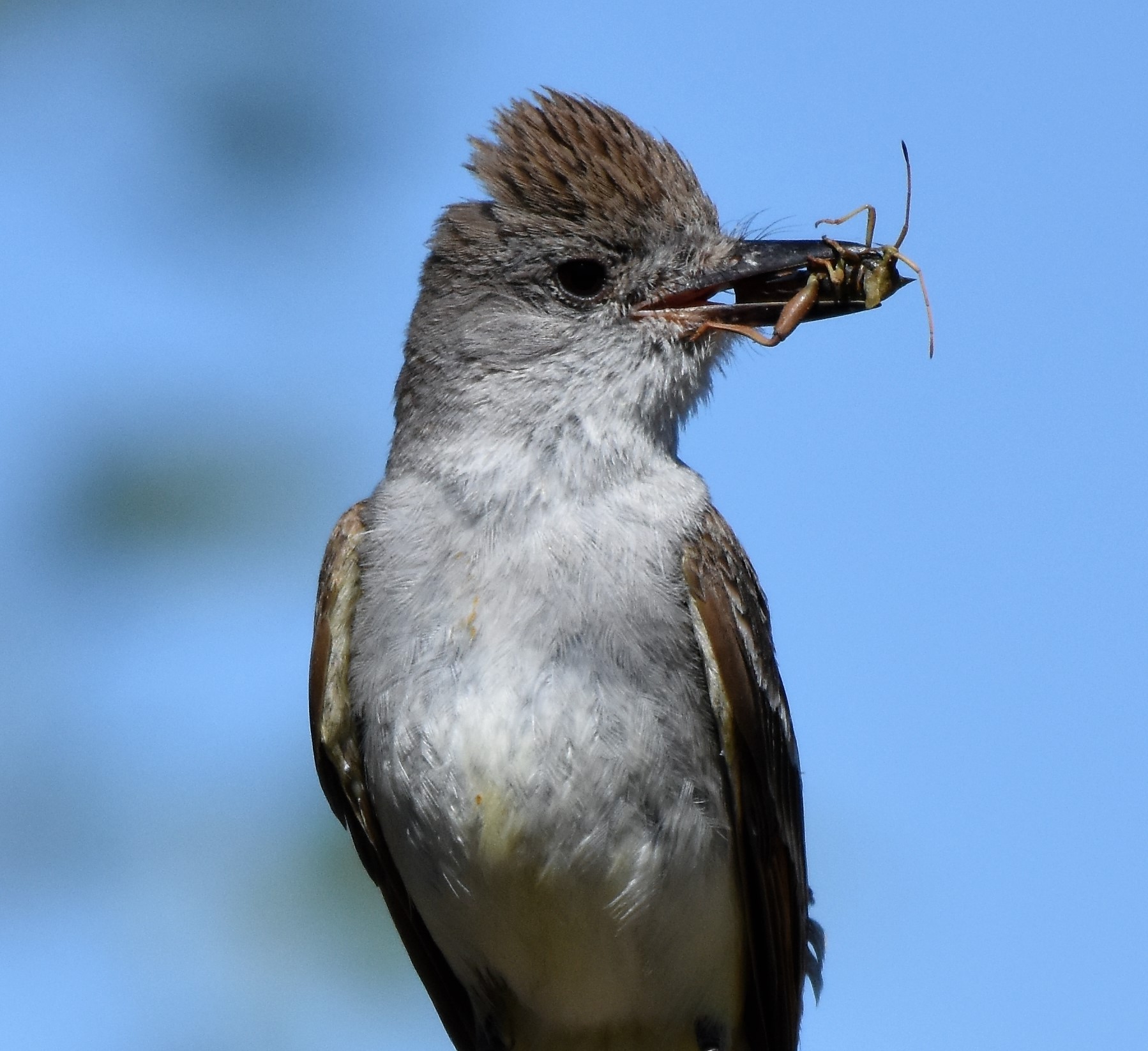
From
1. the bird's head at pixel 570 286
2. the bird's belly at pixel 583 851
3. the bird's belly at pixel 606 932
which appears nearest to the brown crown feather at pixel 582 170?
the bird's head at pixel 570 286

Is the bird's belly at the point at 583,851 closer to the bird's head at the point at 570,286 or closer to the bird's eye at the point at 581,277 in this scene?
the bird's head at the point at 570,286

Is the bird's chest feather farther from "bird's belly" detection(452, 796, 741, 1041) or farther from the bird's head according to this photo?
the bird's head

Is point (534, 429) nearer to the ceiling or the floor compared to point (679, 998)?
nearer to the ceiling

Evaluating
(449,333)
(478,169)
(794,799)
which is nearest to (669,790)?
(794,799)

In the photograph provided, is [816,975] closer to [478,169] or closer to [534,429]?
[534,429]

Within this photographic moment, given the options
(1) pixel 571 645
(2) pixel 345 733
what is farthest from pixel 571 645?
(2) pixel 345 733

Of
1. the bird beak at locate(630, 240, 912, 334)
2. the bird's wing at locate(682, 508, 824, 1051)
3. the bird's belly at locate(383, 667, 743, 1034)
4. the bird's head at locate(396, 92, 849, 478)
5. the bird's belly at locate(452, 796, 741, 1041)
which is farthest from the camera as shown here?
the bird beak at locate(630, 240, 912, 334)

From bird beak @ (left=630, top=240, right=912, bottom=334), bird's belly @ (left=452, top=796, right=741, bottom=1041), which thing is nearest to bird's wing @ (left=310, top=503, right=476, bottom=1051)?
bird's belly @ (left=452, top=796, right=741, bottom=1041)
